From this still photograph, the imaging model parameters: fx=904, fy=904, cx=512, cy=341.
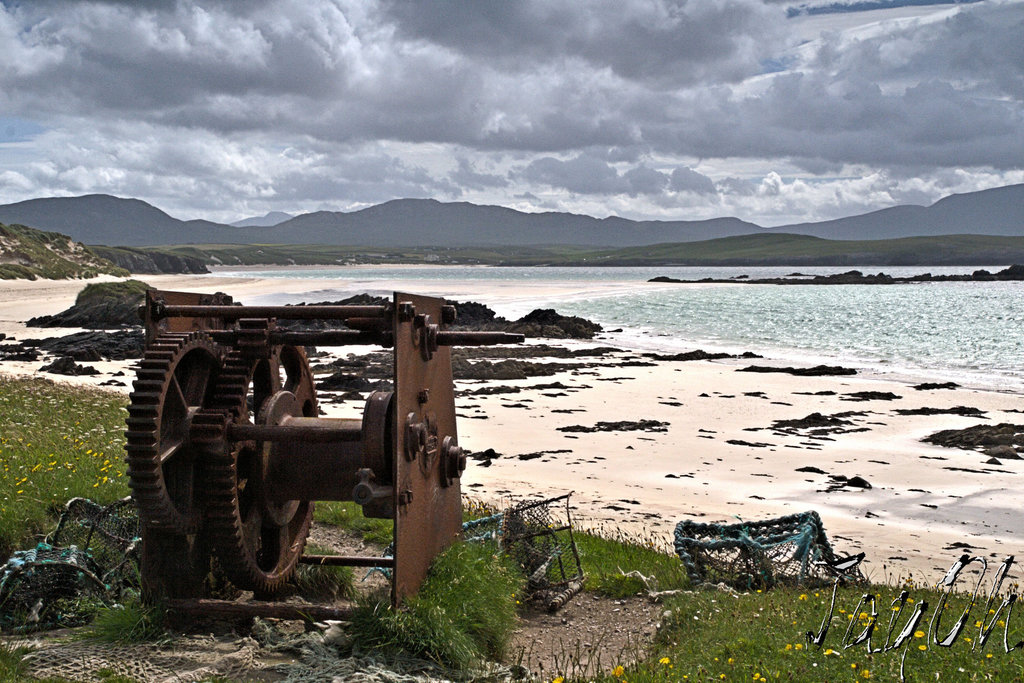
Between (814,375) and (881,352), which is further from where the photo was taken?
(881,352)

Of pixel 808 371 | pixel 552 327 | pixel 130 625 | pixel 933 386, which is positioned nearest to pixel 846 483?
pixel 130 625

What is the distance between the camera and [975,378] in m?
34.9

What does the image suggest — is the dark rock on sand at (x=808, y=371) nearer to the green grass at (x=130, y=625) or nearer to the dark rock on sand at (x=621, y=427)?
the dark rock on sand at (x=621, y=427)

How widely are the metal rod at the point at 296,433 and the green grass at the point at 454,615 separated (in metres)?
1.20

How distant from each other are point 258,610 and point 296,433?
1.28 metres

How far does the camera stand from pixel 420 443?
6.64 metres

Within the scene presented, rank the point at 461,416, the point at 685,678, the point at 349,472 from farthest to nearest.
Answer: the point at 461,416 < the point at 349,472 < the point at 685,678

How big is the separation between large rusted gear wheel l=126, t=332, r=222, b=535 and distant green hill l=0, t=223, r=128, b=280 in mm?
67178

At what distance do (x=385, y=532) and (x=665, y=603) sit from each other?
3.49 metres

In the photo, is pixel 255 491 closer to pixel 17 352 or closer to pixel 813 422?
pixel 813 422

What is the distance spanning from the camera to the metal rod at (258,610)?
6.43m

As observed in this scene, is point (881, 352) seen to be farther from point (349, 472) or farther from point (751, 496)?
point (349, 472)

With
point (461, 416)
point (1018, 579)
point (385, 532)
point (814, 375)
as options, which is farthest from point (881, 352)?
point (385, 532)

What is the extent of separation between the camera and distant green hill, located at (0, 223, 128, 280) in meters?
69.3
